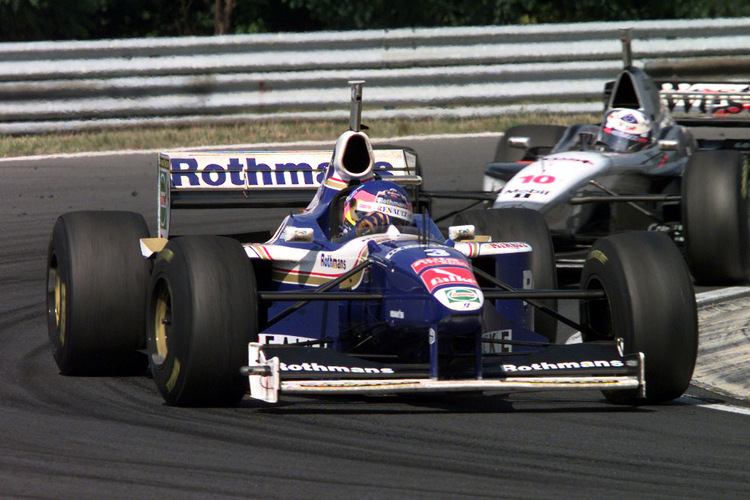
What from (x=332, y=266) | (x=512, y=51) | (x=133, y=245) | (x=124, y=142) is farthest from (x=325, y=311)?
(x=512, y=51)

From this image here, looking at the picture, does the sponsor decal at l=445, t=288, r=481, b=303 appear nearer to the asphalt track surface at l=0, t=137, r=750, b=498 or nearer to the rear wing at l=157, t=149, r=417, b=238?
the asphalt track surface at l=0, t=137, r=750, b=498

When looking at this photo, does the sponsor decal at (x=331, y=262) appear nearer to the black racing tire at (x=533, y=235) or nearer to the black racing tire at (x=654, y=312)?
the black racing tire at (x=533, y=235)

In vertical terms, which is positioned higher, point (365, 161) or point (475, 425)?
point (365, 161)

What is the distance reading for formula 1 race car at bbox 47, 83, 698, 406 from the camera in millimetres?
6102

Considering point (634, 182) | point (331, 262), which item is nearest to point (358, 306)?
point (331, 262)

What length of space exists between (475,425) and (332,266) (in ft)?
4.60

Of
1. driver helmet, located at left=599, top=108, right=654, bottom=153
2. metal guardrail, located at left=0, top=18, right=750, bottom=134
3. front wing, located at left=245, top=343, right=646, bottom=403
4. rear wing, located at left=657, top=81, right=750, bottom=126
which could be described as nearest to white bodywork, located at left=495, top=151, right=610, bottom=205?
driver helmet, located at left=599, top=108, right=654, bottom=153

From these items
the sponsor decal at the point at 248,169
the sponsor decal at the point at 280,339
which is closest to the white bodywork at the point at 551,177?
the sponsor decal at the point at 248,169

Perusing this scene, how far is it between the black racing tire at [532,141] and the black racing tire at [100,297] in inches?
237

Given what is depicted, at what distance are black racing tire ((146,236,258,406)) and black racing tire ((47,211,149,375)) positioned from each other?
816 millimetres

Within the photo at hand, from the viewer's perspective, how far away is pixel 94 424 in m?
6.00

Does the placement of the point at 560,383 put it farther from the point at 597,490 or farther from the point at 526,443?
the point at 597,490

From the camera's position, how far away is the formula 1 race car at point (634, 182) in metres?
9.74

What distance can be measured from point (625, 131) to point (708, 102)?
7.50 ft
